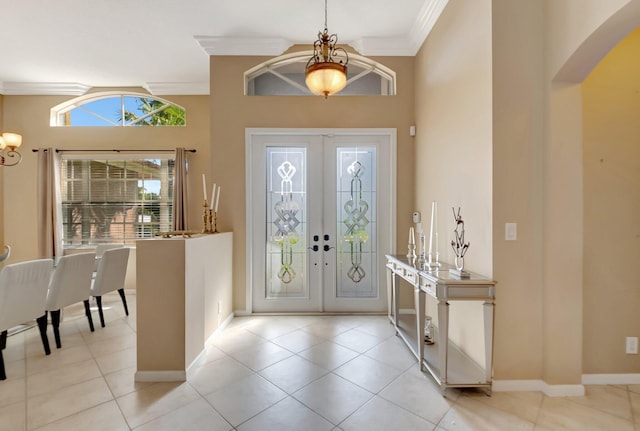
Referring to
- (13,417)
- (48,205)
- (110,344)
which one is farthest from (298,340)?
(48,205)

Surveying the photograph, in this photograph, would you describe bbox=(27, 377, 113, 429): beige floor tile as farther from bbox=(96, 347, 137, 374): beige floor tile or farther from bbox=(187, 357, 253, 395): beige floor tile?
bbox=(187, 357, 253, 395): beige floor tile

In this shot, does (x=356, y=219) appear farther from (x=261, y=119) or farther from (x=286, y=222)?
(x=261, y=119)

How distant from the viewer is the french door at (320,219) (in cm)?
391

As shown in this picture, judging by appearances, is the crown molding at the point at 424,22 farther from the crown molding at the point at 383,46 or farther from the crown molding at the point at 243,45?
the crown molding at the point at 243,45

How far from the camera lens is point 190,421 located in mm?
1873

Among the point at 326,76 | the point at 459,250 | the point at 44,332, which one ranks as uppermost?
the point at 326,76

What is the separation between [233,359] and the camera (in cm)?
270

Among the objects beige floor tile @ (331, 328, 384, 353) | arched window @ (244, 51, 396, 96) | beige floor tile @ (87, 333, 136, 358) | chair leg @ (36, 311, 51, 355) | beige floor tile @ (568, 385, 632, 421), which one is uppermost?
arched window @ (244, 51, 396, 96)

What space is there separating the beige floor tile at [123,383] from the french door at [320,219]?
1.63 meters

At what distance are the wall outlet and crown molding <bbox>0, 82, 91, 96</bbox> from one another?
8041mm

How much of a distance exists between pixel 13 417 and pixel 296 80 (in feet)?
14.2

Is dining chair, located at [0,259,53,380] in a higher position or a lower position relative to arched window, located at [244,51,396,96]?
lower

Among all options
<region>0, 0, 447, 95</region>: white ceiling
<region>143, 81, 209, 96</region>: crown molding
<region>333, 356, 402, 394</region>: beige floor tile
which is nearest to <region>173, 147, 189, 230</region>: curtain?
<region>143, 81, 209, 96</region>: crown molding

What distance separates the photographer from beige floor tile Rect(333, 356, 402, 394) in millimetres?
2287
